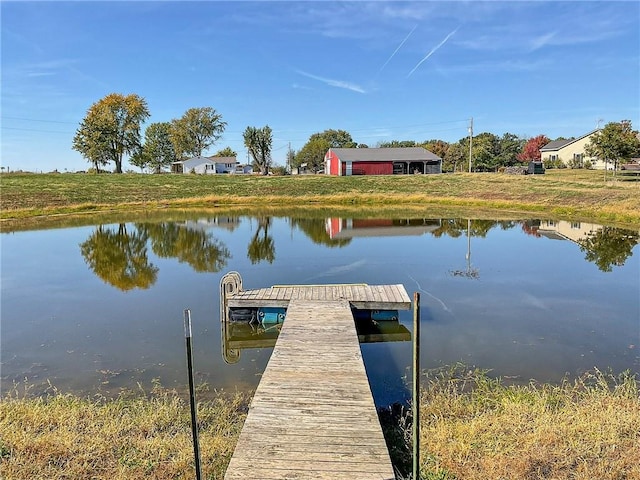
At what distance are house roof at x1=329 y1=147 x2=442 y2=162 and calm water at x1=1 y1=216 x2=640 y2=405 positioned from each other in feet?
122

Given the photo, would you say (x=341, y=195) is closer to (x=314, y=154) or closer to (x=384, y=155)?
(x=384, y=155)

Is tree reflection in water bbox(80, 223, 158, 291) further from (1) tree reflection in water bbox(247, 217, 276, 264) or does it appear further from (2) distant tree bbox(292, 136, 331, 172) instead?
(2) distant tree bbox(292, 136, 331, 172)

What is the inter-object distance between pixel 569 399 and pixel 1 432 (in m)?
7.23

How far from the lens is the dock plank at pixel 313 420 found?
4035 millimetres

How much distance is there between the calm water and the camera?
312 inches

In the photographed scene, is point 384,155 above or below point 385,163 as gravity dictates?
above

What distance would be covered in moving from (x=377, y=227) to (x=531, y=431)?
2075 centimetres

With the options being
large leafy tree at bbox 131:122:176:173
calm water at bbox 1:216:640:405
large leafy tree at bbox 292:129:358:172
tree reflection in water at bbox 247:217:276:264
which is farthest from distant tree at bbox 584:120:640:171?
large leafy tree at bbox 131:122:176:173

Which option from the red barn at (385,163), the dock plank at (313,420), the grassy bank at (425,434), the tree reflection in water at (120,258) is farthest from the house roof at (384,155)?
the grassy bank at (425,434)

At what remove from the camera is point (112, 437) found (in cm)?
536

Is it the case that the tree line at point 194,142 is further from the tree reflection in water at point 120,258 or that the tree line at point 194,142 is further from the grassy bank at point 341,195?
the tree reflection in water at point 120,258

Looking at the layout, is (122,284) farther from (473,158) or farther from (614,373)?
(473,158)

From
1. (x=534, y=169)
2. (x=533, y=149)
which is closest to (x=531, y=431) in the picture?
(x=534, y=169)

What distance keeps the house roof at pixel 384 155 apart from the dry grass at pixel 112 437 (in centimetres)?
5547
